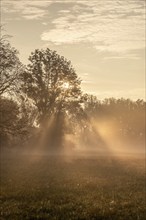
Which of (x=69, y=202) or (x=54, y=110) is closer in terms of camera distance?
(x=69, y=202)

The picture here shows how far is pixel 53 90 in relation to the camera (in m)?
87.4

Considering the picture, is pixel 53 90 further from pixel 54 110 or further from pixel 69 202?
pixel 69 202

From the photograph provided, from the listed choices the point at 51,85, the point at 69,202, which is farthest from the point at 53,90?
the point at 69,202

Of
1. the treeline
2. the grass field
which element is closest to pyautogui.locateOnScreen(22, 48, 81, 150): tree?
the treeline

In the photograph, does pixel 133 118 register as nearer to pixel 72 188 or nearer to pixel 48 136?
pixel 48 136

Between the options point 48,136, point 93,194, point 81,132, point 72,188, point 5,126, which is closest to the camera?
point 93,194

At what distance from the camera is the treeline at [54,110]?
132 feet

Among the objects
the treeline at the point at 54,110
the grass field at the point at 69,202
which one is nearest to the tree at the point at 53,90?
the treeline at the point at 54,110

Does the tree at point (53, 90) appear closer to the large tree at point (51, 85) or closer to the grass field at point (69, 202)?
the large tree at point (51, 85)

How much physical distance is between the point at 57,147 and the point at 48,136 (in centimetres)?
310

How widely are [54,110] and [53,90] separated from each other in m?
4.16

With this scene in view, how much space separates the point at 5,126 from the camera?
40000mm

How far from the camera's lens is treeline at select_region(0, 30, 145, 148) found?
40.3m

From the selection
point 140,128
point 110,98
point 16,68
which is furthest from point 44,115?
point 110,98
